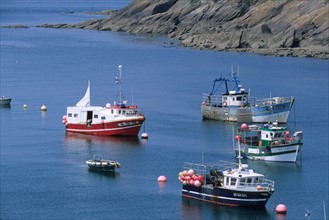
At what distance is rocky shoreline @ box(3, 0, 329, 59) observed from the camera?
147375 millimetres

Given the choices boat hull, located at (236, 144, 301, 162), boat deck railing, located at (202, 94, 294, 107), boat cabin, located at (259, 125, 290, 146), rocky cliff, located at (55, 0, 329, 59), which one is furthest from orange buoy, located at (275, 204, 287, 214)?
rocky cliff, located at (55, 0, 329, 59)

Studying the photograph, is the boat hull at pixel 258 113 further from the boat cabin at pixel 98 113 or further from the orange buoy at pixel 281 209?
the orange buoy at pixel 281 209

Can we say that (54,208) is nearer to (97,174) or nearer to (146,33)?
(97,174)

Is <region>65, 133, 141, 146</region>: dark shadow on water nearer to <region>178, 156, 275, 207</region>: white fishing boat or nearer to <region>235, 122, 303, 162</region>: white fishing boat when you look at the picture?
<region>235, 122, 303, 162</region>: white fishing boat

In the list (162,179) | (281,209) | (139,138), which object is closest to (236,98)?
(139,138)

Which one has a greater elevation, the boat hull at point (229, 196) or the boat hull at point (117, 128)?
the boat hull at point (117, 128)

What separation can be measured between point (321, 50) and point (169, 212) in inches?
3314

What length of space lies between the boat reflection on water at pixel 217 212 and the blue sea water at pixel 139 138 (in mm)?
55

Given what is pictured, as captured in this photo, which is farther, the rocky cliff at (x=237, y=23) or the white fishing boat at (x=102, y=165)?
the rocky cliff at (x=237, y=23)

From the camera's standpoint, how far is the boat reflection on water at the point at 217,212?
62.4m

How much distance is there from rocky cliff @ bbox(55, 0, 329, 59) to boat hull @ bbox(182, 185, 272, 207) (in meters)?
79.0

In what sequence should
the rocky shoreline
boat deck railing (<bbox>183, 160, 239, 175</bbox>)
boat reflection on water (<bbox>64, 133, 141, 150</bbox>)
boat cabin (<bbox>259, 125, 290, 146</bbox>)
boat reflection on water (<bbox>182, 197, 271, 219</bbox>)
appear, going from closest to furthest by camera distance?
1. boat reflection on water (<bbox>182, 197, 271, 219</bbox>)
2. boat deck railing (<bbox>183, 160, 239, 175</bbox>)
3. boat cabin (<bbox>259, 125, 290, 146</bbox>)
4. boat reflection on water (<bbox>64, 133, 141, 150</bbox>)
5. the rocky shoreline

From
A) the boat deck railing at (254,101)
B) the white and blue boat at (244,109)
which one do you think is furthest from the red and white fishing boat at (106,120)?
the boat deck railing at (254,101)

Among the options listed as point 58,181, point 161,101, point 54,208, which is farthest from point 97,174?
point 161,101
